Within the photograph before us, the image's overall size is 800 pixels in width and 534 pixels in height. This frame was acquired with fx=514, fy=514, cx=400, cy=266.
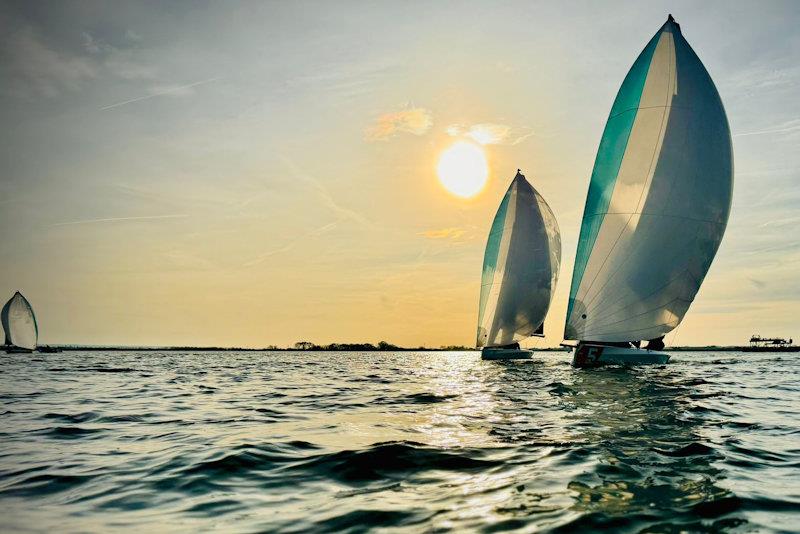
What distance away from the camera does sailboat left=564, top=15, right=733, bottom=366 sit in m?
27.8

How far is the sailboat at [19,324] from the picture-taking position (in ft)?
286

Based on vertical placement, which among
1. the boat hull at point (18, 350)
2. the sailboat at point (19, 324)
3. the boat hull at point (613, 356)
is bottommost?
the boat hull at point (18, 350)

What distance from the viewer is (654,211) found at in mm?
27703

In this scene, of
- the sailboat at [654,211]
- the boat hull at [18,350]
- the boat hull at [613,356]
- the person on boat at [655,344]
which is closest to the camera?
the sailboat at [654,211]

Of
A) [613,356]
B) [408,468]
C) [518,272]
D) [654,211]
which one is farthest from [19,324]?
[408,468]

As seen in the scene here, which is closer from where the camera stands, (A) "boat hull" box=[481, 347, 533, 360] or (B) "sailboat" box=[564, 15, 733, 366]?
(B) "sailboat" box=[564, 15, 733, 366]

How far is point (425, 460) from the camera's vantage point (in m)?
7.86

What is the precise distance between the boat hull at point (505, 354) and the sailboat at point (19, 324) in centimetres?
8268

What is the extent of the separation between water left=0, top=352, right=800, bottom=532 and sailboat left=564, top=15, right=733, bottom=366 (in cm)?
1402

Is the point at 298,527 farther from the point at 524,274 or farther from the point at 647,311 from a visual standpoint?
the point at 524,274

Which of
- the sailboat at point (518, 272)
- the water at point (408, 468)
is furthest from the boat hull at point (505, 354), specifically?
the water at point (408, 468)

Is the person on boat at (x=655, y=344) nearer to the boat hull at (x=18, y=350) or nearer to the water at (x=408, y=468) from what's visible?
the water at (x=408, y=468)

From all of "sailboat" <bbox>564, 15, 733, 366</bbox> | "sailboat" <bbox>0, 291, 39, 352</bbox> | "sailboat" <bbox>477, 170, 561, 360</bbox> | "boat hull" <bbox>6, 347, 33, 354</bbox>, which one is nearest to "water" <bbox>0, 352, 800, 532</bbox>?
"sailboat" <bbox>564, 15, 733, 366</bbox>

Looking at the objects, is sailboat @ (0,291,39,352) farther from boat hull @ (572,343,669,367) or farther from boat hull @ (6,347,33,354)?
boat hull @ (572,343,669,367)
